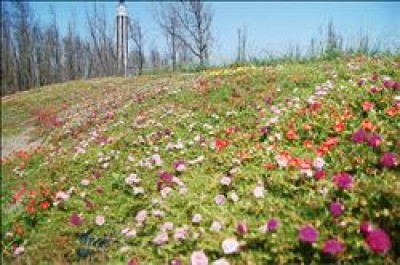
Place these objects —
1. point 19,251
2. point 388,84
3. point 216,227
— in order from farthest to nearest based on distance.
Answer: point 388,84 < point 19,251 < point 216,227

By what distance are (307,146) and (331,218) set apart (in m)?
1.44

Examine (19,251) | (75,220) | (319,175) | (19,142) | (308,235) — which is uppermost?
(319,175)

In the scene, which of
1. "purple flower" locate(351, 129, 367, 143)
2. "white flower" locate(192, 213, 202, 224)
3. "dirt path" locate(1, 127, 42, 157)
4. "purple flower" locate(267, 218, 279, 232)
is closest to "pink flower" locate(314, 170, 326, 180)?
"purple flower" locate(351, 129, 367, 143)

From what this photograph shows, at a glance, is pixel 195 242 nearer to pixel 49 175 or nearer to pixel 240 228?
pixel 240 228

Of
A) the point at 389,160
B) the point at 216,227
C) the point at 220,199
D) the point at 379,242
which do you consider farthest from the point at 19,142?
the point at 379,242

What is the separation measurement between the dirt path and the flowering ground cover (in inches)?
165

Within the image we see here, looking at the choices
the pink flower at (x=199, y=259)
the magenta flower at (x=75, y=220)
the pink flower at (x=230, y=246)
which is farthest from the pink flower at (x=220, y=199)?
the magenta flower at (x=75, y=220)

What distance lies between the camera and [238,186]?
442cm

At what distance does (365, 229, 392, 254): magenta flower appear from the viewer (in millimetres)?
3078

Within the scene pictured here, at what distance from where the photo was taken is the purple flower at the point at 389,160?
390 cm

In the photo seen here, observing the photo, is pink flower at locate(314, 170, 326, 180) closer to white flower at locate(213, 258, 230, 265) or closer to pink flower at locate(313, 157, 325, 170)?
pink flower at locate(313, 157, 325, 170)

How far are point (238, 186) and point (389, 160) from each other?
52.9 inches

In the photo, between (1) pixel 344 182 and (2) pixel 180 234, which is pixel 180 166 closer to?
(2) pixel 180 234

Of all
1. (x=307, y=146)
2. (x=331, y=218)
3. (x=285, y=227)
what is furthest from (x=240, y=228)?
(x=307, y=146)
